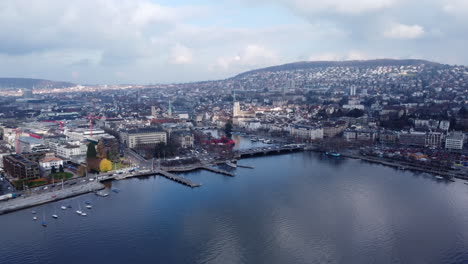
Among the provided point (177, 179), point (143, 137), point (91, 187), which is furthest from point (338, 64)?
point (91, 187)

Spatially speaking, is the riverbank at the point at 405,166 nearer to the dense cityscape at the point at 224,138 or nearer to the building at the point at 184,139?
the dense cityscape at the point at 224,138

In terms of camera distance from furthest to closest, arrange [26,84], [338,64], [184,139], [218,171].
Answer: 1. [26,84]
2. [338,64]
3. [184,139]
4. [218,171]

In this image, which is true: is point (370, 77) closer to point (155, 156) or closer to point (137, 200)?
point (155, 156)

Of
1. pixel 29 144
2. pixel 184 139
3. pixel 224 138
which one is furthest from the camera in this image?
pixel 224 138

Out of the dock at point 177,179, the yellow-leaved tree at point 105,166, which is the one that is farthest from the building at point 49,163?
the dock at point 177,179

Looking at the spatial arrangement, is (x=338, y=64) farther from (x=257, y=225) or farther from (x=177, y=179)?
(x=257, y=225)

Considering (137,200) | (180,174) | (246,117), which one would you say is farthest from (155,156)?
(246,117)

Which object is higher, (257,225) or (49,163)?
(49,163)

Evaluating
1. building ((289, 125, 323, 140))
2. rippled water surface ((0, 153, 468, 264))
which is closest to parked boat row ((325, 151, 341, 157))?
building ((289, 125, 323, 140))
